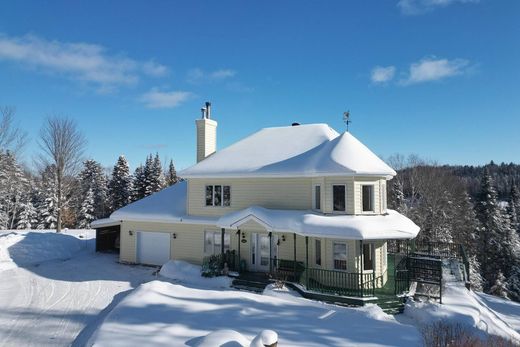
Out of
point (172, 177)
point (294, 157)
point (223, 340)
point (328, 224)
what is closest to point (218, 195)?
point (294, 157)

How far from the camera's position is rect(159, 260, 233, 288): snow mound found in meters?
16.2

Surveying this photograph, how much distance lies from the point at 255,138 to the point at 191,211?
6.46 m

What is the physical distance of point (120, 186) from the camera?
151ft

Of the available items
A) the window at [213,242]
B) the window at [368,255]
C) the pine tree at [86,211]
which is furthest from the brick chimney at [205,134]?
the pine tree at [86,211]

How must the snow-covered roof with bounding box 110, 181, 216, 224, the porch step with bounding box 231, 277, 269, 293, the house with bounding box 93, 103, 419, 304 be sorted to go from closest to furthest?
the house with bounding box 93, 103, 419, 304, the porch step with bounding box 231, 277, 269, 293, the snow-covered roof with bounding box 110, 181, 216, 224

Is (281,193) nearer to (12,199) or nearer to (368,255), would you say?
(368,255)

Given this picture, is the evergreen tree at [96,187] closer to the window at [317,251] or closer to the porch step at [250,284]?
the porch step at [250,284]

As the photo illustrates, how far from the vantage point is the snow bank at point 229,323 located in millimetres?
7848

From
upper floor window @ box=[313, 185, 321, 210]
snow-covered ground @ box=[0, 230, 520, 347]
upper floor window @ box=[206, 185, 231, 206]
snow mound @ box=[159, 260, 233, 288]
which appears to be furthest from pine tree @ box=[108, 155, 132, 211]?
upper floor window @ box=[313, 185, 321, 210]

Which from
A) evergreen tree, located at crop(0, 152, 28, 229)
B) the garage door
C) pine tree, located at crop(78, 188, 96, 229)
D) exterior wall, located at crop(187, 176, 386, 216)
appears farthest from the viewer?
pine tree, located at crop(78, 188, 96, 229)

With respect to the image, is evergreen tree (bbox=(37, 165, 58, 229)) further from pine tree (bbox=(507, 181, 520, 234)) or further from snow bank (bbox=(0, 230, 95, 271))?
pine tree (bbox=(507, 181, 520, 234))

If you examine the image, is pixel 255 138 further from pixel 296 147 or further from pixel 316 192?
pixel 316 192

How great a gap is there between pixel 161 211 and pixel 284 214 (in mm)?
8231

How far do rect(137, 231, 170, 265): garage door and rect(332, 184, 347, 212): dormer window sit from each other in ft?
33.6
